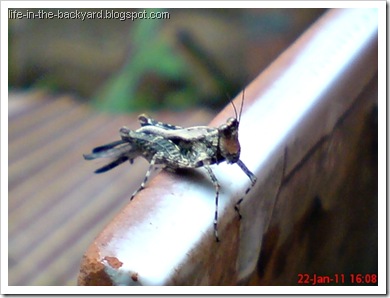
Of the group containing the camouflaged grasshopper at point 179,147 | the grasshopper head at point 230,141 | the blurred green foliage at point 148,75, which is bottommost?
the blurred green foliage at point 148,75

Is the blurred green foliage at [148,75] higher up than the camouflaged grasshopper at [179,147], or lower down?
lower down

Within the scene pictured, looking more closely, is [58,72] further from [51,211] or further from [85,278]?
[85,278]

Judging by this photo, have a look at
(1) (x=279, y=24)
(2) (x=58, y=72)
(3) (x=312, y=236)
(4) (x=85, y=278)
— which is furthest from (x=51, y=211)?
(4) (x=85, y=278)
